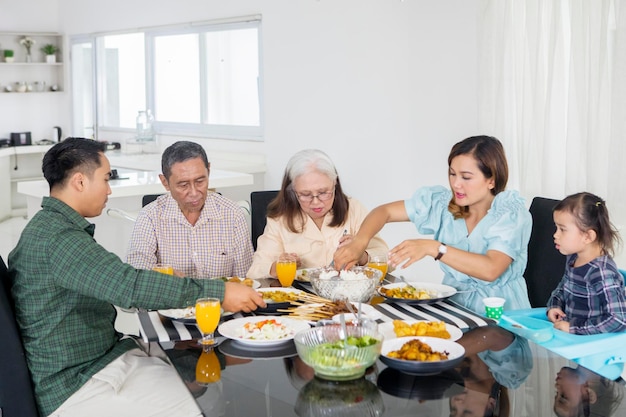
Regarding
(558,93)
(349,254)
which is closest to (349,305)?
(349,254)

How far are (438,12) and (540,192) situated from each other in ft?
4.62

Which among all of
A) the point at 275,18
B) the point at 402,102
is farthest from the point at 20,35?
the point at 402,102

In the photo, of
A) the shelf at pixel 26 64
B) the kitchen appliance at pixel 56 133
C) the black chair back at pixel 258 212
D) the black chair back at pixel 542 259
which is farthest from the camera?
the kitchen appliance at pixel 56 133

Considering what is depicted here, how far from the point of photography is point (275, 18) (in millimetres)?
6160

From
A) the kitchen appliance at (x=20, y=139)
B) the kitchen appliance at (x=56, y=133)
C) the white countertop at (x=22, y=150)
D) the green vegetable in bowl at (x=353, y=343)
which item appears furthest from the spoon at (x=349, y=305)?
the kitchen appliance at (x=56, y=133)

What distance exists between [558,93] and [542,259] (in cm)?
129

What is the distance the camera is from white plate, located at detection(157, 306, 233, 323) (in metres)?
2.24

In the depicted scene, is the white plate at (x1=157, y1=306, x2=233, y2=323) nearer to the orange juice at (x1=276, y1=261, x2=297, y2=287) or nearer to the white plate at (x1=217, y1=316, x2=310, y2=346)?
the white plate at (x1=217, y1=316, x2=310, y2=346)

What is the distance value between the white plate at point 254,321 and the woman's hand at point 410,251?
43 cm

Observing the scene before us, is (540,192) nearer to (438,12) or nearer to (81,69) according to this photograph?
(438,12)

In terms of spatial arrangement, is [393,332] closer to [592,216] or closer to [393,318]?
[393,318]

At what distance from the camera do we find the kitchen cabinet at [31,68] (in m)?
8.59

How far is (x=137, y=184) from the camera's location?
4.67 metres

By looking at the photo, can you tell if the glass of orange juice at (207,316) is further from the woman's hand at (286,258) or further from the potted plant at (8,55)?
the potted plant at (8,55)
